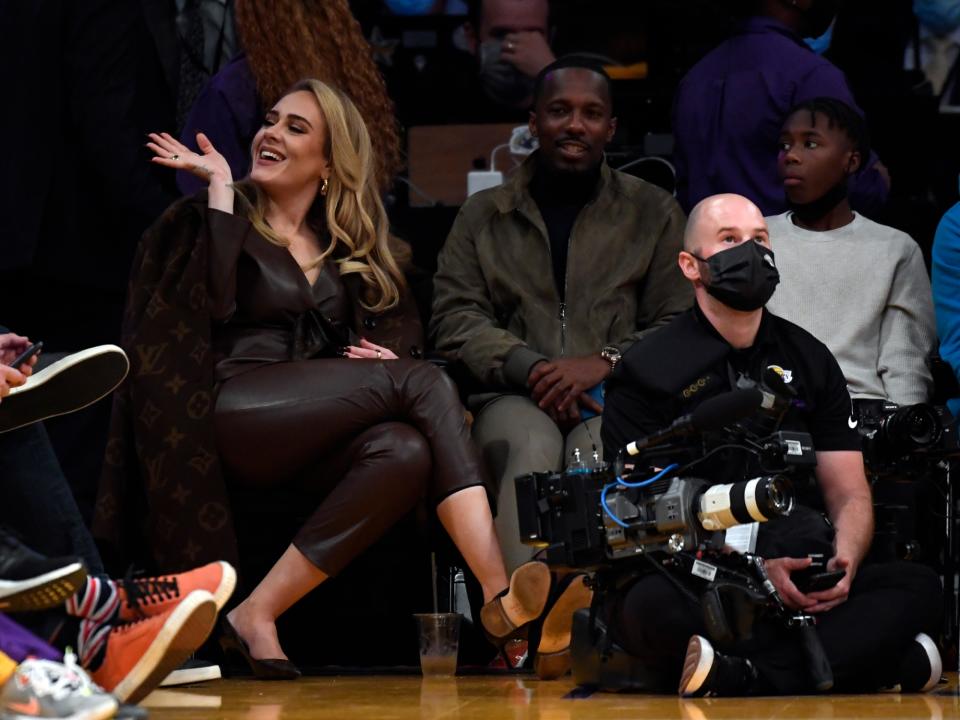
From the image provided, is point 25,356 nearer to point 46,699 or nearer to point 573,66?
point 46,699

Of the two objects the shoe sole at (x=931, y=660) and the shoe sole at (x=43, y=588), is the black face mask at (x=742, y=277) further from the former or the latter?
the shoe sole at (x=43, y=588)

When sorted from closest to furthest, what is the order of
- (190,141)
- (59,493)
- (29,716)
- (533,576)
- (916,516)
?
(29,716), (59,493), (533,576), (916,516), (190,141)

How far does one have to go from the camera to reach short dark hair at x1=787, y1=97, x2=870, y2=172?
15.5 ft

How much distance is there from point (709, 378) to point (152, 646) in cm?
136

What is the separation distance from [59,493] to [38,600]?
0.65 m

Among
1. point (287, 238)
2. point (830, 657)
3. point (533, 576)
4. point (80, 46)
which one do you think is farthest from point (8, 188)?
point (830, 657)

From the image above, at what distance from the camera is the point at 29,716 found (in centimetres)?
248

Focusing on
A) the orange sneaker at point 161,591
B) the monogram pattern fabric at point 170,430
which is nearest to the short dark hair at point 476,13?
the monogram pattern fabric at point 170,430

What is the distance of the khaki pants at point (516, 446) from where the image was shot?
4191mm

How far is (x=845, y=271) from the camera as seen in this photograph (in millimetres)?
4648

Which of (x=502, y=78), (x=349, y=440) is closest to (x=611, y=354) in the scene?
(x=349, y=440)

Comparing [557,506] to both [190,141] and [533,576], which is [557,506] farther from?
[190,141]

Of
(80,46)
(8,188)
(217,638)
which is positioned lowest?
(217,638)

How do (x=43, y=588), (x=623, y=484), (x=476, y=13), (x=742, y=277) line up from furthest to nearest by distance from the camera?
(x=476, y=13) < (x=742, y=277) < (x=623, y=484) < (x=43, y=588)
